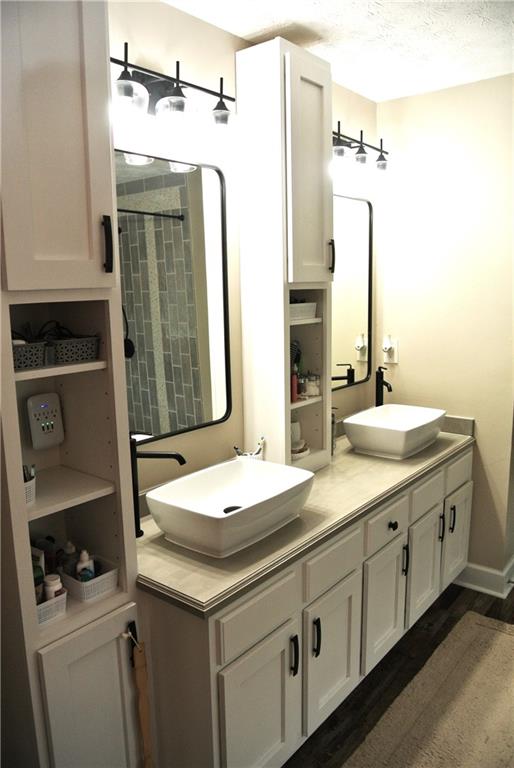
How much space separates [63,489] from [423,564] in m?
1.73

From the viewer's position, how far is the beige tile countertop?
1.57 metres

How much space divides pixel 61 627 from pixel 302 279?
4.73 feet

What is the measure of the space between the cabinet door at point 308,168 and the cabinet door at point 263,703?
4.18ft

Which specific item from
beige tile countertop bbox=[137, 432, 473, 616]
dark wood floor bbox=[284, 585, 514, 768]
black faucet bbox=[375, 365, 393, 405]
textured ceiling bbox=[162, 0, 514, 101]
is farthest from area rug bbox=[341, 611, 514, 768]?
textured ceiling bbox=[162, 0, 514, 101]

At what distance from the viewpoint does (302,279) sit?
226 centimetres

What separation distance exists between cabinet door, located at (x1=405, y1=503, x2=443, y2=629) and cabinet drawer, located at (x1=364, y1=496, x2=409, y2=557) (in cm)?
12

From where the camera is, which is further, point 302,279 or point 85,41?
point 302,279

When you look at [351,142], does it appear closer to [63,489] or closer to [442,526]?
[442,526]

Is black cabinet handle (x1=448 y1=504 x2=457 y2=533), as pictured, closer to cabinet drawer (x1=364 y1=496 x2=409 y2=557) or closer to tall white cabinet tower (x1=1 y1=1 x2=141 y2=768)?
cabinet drawer (x1=364 y1=496 x2=409 y2=557)

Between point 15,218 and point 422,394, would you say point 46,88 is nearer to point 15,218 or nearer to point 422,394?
point 15,218

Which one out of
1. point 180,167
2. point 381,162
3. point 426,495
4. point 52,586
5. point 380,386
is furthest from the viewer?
point 380,386

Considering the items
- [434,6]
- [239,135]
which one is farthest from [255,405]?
[434,6]

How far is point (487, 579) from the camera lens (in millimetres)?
3113

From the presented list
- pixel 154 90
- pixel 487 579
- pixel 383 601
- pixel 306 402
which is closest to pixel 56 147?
pixel 154 90
